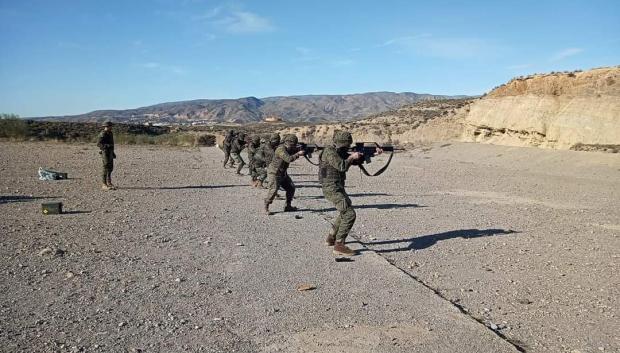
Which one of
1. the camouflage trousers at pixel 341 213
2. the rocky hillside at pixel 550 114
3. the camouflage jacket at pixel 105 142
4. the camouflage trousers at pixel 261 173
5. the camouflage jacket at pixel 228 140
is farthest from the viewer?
the rocky hillside at pixel 550 114

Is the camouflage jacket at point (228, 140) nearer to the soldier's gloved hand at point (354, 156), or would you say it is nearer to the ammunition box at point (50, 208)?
the ammunition box at point (50, 208)

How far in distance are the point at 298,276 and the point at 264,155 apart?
377 inches

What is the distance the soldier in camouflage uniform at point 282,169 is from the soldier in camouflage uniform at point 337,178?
236 cm

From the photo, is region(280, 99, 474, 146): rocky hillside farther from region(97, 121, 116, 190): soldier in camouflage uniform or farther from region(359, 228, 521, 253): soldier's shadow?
region(359, 228, 521, 253): soldier's shadow

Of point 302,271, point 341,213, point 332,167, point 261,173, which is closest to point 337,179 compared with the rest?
point 332,167

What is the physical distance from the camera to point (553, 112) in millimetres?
31422

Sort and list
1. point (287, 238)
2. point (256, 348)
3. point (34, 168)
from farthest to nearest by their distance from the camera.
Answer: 1. point (34, 168)
2. point (287, 238)
3. point (256, 348)

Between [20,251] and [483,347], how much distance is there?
6517 millimetres

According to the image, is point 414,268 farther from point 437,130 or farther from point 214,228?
point 437,130

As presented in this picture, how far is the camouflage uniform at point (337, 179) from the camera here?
8.56m

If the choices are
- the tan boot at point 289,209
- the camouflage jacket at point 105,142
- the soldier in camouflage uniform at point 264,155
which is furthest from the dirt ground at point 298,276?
the soldier in camouflage uniform at point 264,155

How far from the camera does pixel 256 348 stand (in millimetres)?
4840

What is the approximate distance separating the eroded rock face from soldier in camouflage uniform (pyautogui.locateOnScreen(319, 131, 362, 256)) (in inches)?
874

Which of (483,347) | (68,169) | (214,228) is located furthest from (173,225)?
(68,169)
